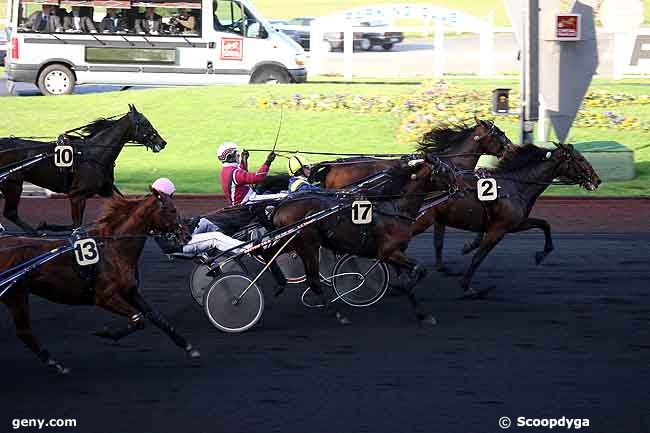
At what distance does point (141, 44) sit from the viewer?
898 inches

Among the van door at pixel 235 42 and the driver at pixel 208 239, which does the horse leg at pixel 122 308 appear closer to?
the driver at pixel 208 239

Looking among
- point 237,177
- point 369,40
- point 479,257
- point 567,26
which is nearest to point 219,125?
point 567,26

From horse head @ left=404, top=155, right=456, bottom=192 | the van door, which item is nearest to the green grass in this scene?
the van door

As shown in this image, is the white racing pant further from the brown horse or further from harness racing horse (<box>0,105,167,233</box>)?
harness racing horse (<box>0,105,167,233</box>)

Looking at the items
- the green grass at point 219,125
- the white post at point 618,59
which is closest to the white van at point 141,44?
the green grass at point 219,125

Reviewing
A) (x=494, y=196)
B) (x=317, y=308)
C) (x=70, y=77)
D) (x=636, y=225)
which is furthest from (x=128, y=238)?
(x=70, y=77)

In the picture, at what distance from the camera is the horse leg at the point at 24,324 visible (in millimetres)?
7828

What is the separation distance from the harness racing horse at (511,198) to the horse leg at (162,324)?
3.27 meters

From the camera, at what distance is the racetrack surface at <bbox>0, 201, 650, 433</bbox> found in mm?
7109

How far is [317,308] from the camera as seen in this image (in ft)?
33.0

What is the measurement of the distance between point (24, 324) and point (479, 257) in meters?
4.61

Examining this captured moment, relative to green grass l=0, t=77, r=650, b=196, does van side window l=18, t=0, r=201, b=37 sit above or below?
above

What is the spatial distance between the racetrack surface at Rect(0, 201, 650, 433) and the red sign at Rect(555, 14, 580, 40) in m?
5.75

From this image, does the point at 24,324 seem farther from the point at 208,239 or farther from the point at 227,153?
the point at 227,153
